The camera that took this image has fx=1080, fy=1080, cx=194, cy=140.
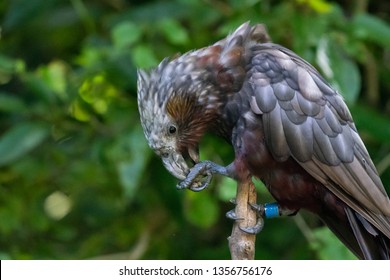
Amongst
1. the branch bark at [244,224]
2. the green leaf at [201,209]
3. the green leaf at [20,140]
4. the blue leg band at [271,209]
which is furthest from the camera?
the green leaf at [201,209]

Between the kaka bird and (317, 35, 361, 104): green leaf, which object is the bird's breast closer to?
the kaka bird

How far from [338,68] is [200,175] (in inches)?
50.1

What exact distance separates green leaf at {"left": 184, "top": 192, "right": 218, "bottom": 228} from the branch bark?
1.43m

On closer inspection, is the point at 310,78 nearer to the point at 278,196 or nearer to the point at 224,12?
the point at 278,196

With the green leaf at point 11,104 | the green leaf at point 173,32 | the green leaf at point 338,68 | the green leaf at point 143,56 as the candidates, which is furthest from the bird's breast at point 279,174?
the green leaf at point 11,104

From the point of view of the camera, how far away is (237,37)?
3436 millimetres

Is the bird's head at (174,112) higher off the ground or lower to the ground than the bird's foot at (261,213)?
higher

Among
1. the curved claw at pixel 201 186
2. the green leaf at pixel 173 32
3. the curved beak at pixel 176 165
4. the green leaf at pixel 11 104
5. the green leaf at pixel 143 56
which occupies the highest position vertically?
the curved beak at pixel 176 165

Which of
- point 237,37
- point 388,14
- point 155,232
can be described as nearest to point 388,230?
point 237,37

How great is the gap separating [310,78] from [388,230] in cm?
54

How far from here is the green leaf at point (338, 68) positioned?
4277 mm

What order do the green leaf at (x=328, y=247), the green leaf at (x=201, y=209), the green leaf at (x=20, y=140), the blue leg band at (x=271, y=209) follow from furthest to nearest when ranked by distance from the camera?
1. the green leaf at (x=201, y=209)
2. the green leaf at (x=20, y=140)
3. the green leaf at (x=328, y=247)
4. the blue leg band at (x=271, y=209)

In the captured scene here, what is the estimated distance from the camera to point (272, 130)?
332 centimetres

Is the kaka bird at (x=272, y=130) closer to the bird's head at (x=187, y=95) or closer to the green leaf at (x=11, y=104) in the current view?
the bird's head at (x=187, y=95)
